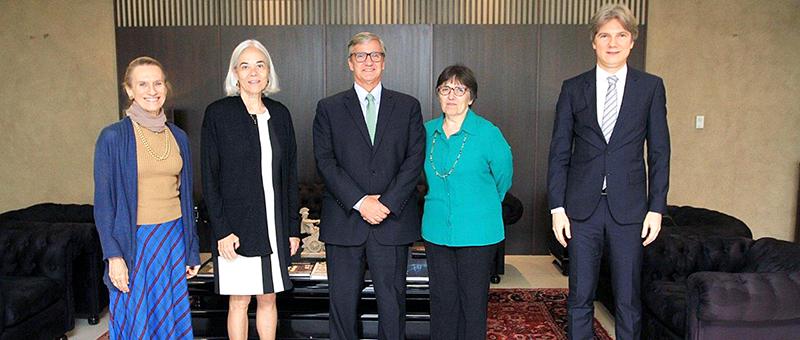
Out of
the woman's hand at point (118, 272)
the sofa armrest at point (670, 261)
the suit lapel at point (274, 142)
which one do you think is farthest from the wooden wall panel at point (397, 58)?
the woman's hand at point (118, 272)

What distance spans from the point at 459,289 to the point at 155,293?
1.33 meters

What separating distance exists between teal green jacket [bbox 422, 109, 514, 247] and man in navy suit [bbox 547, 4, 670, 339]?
0.90ft

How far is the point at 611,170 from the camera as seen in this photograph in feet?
8.37

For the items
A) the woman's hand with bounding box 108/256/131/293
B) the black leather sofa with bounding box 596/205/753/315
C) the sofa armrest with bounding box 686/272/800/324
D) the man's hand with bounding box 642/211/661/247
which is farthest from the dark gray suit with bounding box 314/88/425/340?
the black leather sofa with bounding box 596/205/753/315

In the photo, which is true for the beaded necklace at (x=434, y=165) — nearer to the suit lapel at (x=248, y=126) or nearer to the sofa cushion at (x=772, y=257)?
the suit lapel at (x=248, y=126)

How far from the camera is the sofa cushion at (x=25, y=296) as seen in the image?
310cm

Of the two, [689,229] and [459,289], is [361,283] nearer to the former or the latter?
[459,289]

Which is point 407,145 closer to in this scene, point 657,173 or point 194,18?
point 657,173

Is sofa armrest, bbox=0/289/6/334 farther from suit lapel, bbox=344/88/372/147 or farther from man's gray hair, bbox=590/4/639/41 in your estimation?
man's gray hair, bbox=590/4/639/41

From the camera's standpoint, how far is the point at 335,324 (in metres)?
2.84

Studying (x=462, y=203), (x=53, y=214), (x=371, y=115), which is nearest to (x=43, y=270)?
(x=53, y=214)

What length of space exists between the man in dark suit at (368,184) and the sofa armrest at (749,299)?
134 centimetres

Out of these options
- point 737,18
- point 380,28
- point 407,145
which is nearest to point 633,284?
point 407,145

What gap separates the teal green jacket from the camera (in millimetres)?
2762
